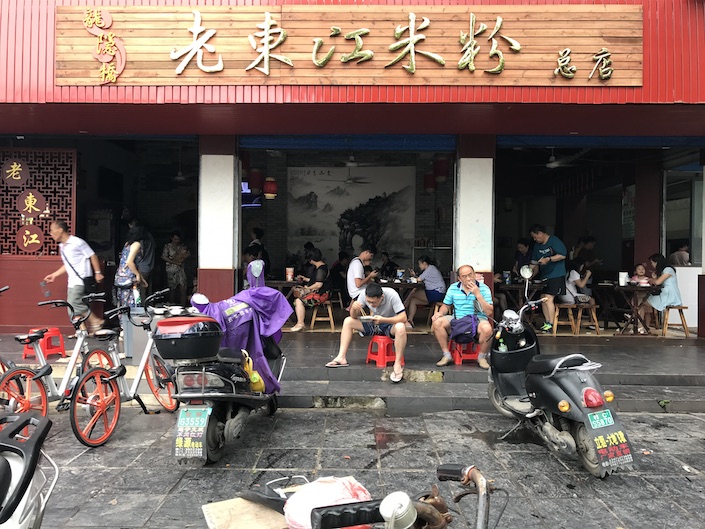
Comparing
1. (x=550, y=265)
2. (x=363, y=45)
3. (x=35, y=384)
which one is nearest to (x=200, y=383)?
(x=35, y=384)

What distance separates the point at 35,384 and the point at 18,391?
8.2 inches

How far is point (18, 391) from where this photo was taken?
448 centimetres

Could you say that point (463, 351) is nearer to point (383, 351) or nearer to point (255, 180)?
point (383, 351)

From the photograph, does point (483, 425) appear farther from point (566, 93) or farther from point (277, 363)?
point (566, 93)

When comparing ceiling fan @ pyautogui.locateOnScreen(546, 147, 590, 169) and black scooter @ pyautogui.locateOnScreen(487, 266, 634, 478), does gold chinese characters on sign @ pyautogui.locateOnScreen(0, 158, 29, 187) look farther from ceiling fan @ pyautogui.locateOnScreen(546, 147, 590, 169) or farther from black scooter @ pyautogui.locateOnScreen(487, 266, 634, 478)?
ceiling fan @ pyautogui.locateOnScreen(546, 147, 590, 169)

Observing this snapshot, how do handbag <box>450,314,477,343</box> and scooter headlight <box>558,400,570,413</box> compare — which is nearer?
scooter headlight <box>558,400,570,413</box>

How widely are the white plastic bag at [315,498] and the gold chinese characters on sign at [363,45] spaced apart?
5.35 metres

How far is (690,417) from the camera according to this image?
17.5 ft

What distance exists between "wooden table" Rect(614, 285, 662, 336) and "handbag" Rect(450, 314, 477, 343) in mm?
3912

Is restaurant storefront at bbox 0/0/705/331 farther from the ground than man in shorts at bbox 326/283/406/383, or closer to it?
farther from the ground

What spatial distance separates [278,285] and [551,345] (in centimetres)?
482

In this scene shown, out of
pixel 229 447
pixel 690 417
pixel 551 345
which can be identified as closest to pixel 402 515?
pixel 229 447

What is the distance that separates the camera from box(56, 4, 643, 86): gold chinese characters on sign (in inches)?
257

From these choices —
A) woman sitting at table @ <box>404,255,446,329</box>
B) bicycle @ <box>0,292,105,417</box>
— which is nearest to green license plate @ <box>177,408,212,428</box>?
bicycle @ <box>0,292,105,417</box>
